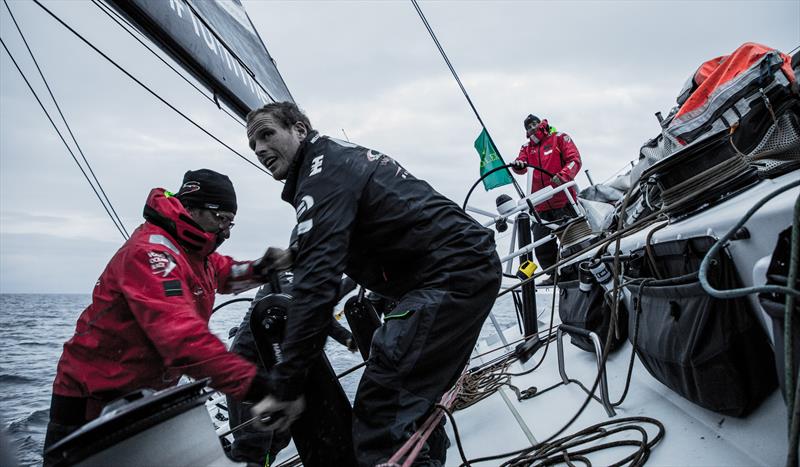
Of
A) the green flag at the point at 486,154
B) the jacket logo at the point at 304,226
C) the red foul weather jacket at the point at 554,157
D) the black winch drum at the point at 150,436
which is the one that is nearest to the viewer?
the black winch drum at the point at 150,436

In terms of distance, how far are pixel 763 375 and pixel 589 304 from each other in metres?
1.15

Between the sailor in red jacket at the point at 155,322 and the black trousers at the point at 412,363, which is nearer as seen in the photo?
the black trousers at the point at 412,363

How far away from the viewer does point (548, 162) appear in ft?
17.2

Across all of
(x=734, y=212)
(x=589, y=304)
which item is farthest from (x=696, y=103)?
(x=589, y=304)

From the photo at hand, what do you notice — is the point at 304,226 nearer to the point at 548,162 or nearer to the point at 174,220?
the point at 174,220

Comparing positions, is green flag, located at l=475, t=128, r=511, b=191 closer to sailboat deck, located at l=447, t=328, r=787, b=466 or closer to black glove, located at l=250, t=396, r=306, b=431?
sailboat deck, located at l=447, t=328, r=787, b=466

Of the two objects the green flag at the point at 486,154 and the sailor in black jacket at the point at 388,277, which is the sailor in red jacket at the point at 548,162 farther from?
the sailor in black jacket at the point at 388,277

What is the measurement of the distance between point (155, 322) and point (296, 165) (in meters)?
0.75

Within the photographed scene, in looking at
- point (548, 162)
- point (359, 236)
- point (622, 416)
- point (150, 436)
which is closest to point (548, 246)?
point (548, 162)

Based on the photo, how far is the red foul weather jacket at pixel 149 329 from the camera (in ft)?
4.77

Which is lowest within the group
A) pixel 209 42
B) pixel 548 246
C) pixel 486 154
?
pixel 548 246

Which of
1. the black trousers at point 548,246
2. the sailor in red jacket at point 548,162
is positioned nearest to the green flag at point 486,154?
the sailor in red jacket at point 548,162

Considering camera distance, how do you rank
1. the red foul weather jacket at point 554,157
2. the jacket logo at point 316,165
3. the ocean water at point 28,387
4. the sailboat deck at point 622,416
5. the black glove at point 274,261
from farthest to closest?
1. the red foul weather jacket at point 554,157
2. the ocean water at point 28,387
3. the black glove at point 274,261
4. the jacket logo at point 316,165
5. the sailboat deck at point 622,416

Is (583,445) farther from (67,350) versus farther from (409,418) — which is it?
(67,350)
